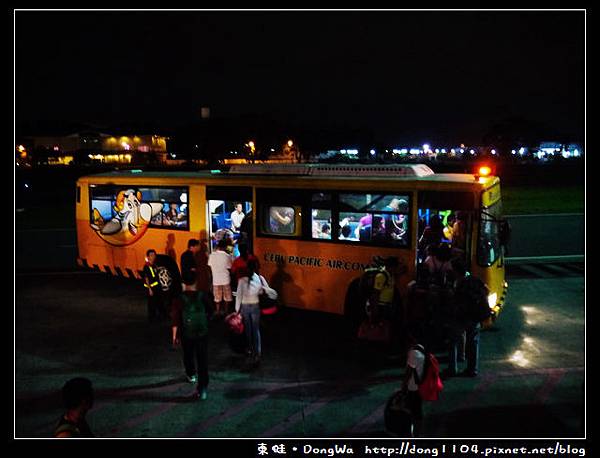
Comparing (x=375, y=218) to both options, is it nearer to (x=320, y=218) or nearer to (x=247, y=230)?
(x=320, y=218)

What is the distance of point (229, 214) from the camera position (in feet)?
36.3

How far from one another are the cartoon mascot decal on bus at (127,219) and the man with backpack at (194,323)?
5.20 meters

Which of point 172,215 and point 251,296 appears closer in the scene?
point 251,296

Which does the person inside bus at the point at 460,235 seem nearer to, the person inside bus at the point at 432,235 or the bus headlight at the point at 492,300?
the person inside bus at the point at 432,235

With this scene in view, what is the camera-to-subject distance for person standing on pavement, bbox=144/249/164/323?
9.49 meters

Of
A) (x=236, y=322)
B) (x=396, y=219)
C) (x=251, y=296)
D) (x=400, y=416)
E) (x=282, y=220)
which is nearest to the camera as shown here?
(x=400, y=416)

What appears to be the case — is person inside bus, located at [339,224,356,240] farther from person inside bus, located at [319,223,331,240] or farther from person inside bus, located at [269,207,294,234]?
person inside bus, located at [269,207,294,234]

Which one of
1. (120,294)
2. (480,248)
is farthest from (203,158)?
(480,248)

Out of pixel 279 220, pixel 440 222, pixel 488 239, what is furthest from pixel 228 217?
pixel 488 239

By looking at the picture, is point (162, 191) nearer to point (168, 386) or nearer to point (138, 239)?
point (138, 239)

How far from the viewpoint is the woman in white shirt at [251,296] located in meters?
7.25

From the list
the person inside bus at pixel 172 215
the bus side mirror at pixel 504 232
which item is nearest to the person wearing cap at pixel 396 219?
the bus side mirror at pixel 504 232

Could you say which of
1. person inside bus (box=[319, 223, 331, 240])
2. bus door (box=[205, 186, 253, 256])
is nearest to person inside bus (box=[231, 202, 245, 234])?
bus door (box=[205, 186, 253, 256])

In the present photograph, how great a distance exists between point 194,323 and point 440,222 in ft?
14.9
